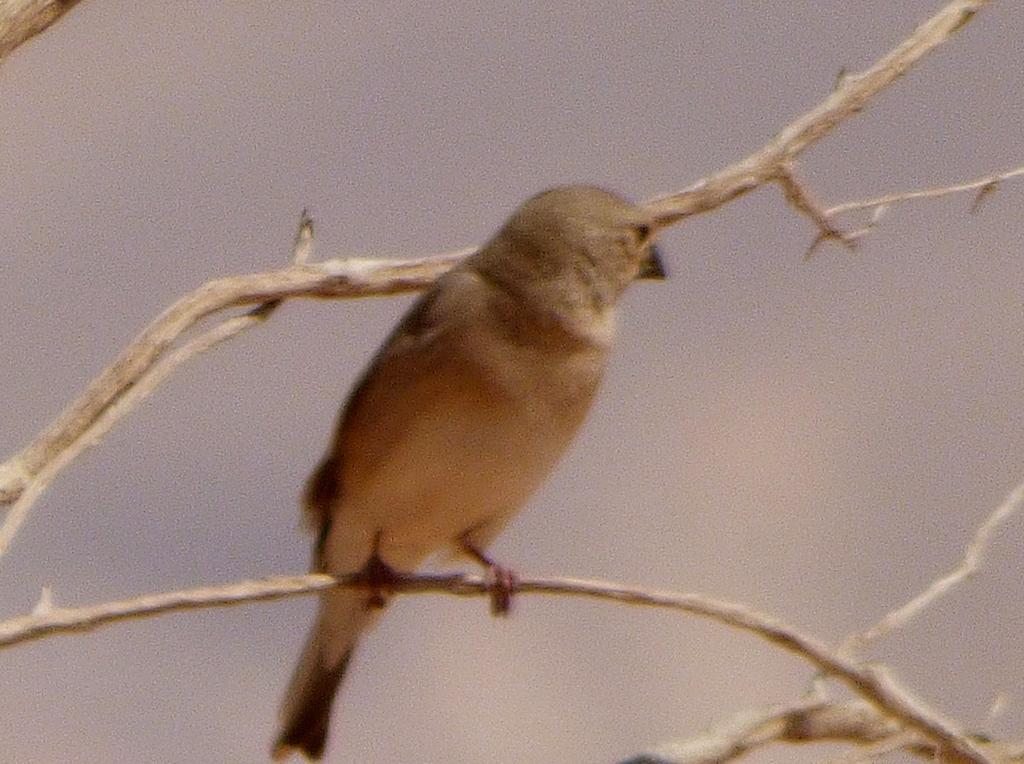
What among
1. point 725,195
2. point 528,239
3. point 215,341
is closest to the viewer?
point 215,341

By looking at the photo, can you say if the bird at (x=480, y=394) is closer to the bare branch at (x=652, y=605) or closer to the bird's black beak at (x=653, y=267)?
the bird's black beak at (x=653, y=267)

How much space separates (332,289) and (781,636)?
1.52m

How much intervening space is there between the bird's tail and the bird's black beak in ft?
4.53

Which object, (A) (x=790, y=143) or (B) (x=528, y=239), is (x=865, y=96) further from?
(B) (x=528, y=239)

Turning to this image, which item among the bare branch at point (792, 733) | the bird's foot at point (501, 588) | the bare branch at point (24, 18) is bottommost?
the bare branch at point (792, 733)

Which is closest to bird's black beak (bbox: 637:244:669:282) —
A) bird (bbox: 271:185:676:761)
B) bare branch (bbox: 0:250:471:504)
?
bird (bbox: 271:185:676:761)

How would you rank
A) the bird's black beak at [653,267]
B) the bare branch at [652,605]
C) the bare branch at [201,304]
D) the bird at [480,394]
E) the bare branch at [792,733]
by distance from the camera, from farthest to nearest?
the bird's black beak at [653,267] < the bird at [480,394] < the bare branch at [792,733] < the bare branch at [201,304] < the bare branch at [652,605]

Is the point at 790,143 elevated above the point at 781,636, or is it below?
above

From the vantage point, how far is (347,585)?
4535mm

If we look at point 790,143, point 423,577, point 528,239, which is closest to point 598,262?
A: point 528,239

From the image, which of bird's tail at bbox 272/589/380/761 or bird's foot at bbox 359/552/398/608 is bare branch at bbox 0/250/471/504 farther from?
bird's tail at bbox 272/589/380/761

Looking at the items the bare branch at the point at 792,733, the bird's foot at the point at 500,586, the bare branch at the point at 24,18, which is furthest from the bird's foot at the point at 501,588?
the bare branch at the point at 24,18

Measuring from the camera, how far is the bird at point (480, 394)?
468cm

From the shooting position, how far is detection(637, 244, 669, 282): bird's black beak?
17.2 ft
